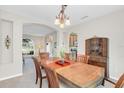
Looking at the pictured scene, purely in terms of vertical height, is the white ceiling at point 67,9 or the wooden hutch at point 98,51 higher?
the white ceiling at point 67,9

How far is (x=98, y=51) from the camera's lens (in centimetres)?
420

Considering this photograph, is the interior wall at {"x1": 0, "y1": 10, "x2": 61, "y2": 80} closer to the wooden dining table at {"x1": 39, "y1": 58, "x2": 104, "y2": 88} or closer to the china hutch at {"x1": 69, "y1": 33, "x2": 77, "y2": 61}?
the wooden dining table at {"x1": 39, "y1": 58, "x2": 104, "y2": 88}

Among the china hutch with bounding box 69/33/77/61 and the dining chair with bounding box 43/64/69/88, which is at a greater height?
the china hutch with bounding box 69/33/77/61

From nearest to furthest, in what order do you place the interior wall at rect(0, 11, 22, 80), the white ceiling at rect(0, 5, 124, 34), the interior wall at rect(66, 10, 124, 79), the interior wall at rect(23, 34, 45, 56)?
the white ceiling at rect(0, 5, 124, 34) < the interior wall at rect(66, 10, 124, 79) < the interior wall at rect(0, 11, 22, 80) < the interior wall at rect(23, 34, 45, 56)

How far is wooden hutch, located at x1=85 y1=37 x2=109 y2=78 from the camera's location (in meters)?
3.92

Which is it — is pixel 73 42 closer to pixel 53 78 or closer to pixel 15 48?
pixel 15 48

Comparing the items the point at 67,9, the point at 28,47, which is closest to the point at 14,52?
the point at 67,9

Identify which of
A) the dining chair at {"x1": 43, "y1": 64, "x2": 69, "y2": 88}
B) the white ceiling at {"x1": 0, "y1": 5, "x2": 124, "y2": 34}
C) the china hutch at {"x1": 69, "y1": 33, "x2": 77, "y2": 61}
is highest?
Result: the white ceiling at {"x1": 0, "y1": 5, "x2": 124, "y2": 34}

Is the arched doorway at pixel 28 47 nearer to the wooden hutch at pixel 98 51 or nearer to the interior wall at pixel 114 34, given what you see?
the wooden hutch at pixel 98 51

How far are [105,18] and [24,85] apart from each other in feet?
12.8

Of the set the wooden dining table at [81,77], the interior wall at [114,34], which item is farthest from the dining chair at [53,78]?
the interior wall at [114,34]

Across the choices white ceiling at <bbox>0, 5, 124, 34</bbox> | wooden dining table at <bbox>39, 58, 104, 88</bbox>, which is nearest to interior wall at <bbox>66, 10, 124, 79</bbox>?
white ceiling at <bbox>0, 5, 124, 34</bbox>

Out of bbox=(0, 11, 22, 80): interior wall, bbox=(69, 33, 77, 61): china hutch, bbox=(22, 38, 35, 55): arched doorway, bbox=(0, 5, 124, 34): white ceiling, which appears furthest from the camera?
bbox=(22, 38, 35, 55): arched doorway

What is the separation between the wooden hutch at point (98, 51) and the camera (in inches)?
154
